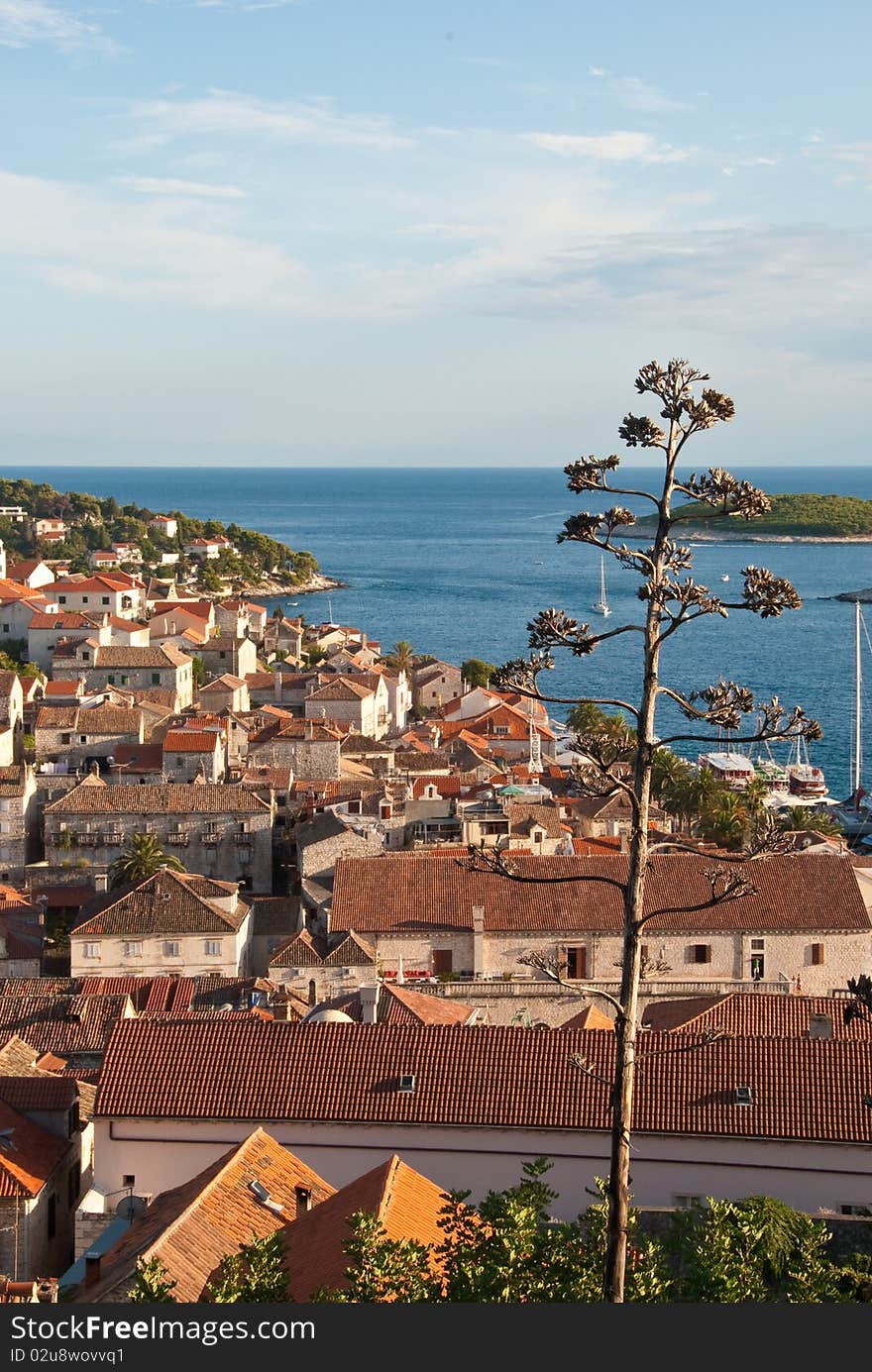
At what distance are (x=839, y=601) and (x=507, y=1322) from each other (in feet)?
500

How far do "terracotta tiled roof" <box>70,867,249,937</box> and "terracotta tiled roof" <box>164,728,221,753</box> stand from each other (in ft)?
47.2

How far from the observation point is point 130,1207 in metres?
19.1

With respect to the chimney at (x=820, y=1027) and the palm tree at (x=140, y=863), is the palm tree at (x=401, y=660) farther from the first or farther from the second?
the chimney at (x=820, y=1027)

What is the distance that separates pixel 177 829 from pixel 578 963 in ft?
55.8

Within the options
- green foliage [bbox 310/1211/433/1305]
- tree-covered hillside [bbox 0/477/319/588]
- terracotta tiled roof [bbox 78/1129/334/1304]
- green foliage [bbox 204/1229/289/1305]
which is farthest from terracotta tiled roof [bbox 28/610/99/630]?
green foliage [bbox 310/1211/433/1305]

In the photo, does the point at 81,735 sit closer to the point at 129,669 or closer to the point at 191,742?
the point at 191,742

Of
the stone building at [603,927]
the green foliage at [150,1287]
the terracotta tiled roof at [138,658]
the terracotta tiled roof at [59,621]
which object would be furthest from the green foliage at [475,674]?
the green foliage at [150,1287]

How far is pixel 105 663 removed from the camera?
6788 centimetres

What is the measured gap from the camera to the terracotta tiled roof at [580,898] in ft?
114

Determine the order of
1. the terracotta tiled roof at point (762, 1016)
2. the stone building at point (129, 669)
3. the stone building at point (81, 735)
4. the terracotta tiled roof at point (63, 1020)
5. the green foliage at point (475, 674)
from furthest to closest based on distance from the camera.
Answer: the green foliage at point (475, 674) < the stone building at point (129, 669) < the stone building at point (81, 735) < the terracotta tiled roof at point (63, 1020) < the terracotta tiled roof at point (762, 1016)

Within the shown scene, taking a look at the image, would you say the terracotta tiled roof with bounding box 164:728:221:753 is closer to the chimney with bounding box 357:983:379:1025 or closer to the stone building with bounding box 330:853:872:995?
the stone building with bounding box 330:853:872:995

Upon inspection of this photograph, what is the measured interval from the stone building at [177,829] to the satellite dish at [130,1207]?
92.2ft

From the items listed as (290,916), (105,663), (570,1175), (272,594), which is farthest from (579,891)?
(272,594)

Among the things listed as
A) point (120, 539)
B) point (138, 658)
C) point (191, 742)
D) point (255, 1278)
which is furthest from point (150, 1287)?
point (120, 539)
